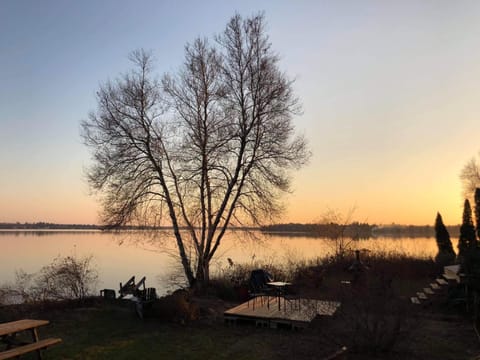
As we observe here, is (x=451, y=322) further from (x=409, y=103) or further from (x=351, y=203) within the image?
(x=351, y=203)

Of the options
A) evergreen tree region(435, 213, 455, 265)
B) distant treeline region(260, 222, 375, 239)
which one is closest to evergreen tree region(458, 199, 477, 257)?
evergreen tree region(435, 213, 455, 265)

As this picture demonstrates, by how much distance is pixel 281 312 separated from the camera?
26.6 ft

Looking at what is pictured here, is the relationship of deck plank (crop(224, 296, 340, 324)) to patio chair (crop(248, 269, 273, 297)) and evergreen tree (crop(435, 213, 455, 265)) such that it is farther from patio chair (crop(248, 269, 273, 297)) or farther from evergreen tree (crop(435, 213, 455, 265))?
evergreen tree (crop(435, 213, 455, 265))

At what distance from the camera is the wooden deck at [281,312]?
750 cm

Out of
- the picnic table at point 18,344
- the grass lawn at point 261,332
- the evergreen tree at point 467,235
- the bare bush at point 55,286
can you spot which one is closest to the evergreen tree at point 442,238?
the evergreen tree at point 467,235

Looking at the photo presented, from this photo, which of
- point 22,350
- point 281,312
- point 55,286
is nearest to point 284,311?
point 281,312

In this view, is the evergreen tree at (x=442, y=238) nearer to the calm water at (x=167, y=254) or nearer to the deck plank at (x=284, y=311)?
the calm water at (x=167, y=254)

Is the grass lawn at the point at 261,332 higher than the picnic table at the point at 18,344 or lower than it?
lower

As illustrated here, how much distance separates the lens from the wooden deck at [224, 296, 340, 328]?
24.6 ft

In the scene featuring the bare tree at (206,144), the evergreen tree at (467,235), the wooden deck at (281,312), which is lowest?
the wooden deck at (281,312)

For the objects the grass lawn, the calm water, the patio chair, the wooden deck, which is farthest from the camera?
the calm water

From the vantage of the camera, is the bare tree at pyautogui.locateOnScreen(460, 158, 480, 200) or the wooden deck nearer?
the wooden deck

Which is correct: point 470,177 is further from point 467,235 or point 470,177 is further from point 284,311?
point 284,311

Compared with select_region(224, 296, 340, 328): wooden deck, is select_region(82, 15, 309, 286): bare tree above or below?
above
